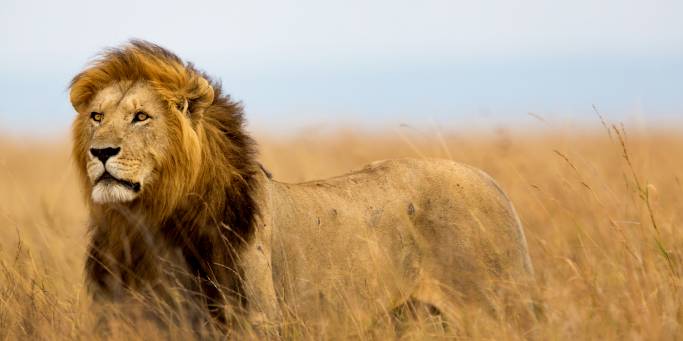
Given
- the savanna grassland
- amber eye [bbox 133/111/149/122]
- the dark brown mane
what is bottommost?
the savanna grassland

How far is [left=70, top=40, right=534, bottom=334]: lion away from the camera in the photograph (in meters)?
4.68

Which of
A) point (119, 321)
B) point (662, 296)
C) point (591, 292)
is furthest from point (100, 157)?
point (662, 296)

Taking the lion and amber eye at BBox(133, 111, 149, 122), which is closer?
the lion

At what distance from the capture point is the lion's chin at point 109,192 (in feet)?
15.0

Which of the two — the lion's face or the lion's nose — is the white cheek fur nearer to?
the lion's face

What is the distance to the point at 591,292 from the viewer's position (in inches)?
180

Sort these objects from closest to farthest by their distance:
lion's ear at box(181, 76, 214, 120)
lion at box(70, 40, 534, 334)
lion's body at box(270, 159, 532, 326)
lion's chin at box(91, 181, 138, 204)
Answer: lion's chin at box(91, 181, 138, 204), lion at box(70, 40, 534, 334), lion's ear at box(181, 76, 214, 120), lion's body at box(270, 159, 532, 326)

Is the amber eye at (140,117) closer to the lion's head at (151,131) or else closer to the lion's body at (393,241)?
the lion's head at (151,131)

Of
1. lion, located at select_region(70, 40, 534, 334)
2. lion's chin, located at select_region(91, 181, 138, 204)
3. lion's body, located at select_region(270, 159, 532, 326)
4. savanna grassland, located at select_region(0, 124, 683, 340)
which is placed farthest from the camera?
lion's body, located at select_region(270, 159, 532, 326)

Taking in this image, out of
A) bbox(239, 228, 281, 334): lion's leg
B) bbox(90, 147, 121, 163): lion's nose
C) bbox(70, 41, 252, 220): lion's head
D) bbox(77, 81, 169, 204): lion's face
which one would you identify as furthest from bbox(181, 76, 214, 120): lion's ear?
bbox(239, 228, 281, 334): lion's leg

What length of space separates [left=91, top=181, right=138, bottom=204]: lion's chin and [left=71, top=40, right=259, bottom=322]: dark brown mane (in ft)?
0.47

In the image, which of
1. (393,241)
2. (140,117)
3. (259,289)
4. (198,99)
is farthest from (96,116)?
(393,241)

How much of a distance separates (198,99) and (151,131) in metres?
0.32

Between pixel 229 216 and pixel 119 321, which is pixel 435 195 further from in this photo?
pixel 119 321
